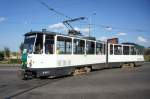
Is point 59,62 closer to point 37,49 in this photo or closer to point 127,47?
point 37,49

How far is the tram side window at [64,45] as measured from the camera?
18219 millimetres

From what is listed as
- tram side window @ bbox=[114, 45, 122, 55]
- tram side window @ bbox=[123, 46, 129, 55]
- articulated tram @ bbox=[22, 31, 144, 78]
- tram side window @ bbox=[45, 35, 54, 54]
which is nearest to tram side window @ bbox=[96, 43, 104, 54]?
articulated tram @ bbox=[22, 31, 144, 78]

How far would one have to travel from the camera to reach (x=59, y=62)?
18.1m

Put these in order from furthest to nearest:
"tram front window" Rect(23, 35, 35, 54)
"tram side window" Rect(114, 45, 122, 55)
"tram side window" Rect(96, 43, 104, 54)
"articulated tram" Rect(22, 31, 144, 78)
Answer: "tram side window" Rect(114, 45, 122, 55), "tram side window" Rect(96, 43, 104, 54), "tram front window" Rect(23, 35, 35, 54), "articulated tram" Rect(22, 31, 144, 78)

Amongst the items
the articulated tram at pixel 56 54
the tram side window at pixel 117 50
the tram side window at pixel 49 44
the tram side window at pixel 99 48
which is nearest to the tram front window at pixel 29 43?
the articulated tram at pixel 56 54

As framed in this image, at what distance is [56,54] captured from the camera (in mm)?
17844

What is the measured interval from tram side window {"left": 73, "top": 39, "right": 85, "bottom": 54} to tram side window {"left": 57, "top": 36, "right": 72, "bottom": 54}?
2.64 ft

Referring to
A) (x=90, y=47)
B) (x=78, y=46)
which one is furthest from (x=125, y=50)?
(x=78, y=46)

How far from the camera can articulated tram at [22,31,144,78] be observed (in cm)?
1712

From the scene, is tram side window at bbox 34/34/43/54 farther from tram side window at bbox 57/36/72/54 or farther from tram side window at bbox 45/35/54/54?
tram side window at bbox 57/36/72/54

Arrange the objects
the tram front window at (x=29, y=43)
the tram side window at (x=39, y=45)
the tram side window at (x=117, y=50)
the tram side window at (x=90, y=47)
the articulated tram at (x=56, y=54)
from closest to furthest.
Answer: the articulated tram at (x=56, y=54)
the tram side window at (x=39, y=45)
the tram front window at (x=29, y=43)
the tram side window at (x=90, y=47)
the tram side window at (x=117, y=50)

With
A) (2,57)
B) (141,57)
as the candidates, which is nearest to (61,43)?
(141,57)

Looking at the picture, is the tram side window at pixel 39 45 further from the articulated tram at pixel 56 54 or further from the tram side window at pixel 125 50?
the tram side window at pixel 125 50

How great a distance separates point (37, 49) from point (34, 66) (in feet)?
3.69
